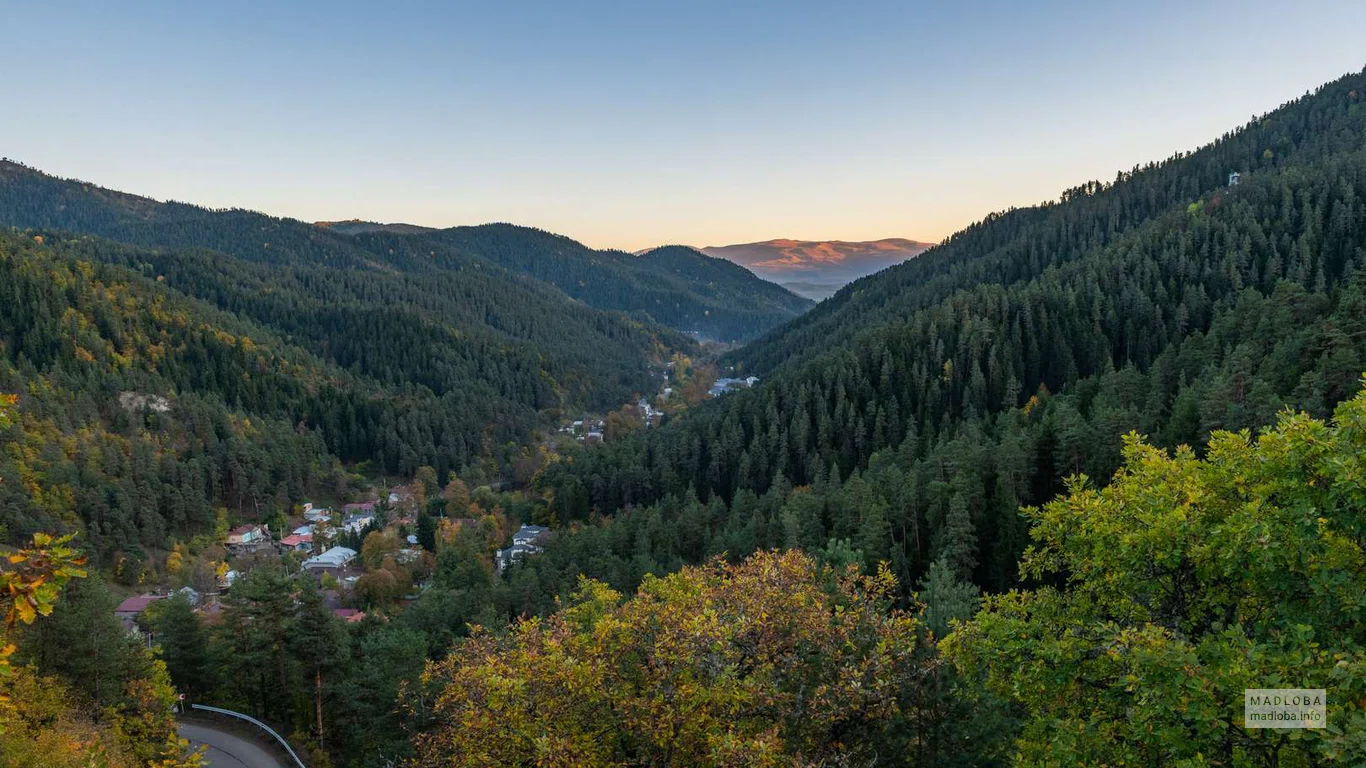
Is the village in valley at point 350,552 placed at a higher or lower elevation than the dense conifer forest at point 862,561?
lower

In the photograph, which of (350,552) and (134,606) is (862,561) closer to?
(350,552)

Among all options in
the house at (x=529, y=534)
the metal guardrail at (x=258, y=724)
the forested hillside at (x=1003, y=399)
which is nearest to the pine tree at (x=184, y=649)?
the metal guardrail at (x=258, y=724)

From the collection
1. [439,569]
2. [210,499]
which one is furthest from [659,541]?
[210,499]

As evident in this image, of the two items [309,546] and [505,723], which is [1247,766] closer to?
[505,723]

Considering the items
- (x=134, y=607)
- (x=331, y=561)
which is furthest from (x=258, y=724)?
(x=331, y=561)

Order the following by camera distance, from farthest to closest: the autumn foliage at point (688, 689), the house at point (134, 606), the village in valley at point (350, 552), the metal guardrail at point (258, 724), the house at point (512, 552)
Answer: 1. the house at point (512, 552)
2. the house at point (134, 606)
3. the village in valley at point (350, 552)
4. the metal guardrail at point (258, 724)
5. the autumn foliage at point (688, 689)

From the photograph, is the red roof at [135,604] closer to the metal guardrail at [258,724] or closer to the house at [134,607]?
the house at [134,607]
